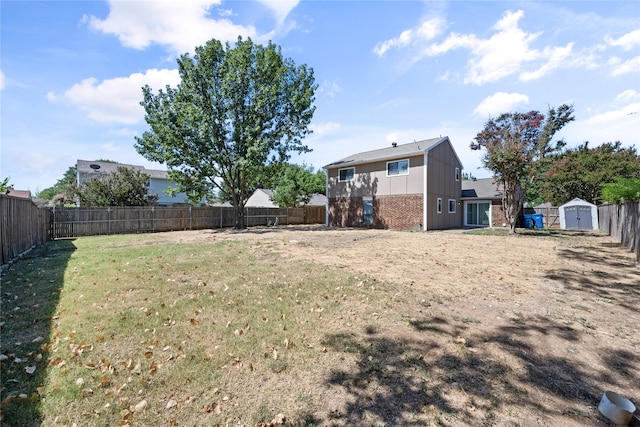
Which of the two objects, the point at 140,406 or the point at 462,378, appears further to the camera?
the point at 462,378

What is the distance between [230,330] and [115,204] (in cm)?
2127

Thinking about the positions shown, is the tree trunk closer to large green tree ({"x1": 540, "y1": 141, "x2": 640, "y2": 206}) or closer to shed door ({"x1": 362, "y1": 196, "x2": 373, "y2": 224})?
shed door ({"x1": 362, "y1": 196, "x2": 373, "y2": 224})

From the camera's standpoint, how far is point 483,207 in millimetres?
23344

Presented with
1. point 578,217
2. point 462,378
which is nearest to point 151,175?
point 462,378

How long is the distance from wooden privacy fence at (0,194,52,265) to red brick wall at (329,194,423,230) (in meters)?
16.9

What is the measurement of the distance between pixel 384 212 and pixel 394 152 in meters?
4.32

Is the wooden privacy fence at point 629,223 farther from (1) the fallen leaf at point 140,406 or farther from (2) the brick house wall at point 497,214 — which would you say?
(1) the fallen leaf at point 140,406

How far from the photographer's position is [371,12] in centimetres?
920

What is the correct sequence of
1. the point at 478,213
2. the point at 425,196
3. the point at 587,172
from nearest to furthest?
the point at 425,196, the point at 478,213, the point at 587,172

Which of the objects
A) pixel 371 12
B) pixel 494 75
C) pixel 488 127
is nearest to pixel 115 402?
pixel 371 12

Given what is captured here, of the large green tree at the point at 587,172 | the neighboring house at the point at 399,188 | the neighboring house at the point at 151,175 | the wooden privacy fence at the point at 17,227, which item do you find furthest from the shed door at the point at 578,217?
the neighboring house at the point at 151,175

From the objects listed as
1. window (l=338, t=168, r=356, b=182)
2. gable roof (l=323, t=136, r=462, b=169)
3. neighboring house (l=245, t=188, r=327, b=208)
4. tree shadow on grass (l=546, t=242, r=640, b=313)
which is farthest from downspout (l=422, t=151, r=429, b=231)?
neighboring house (l=245, t=188, r=327, b=208)

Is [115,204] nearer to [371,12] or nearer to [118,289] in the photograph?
[118,289]

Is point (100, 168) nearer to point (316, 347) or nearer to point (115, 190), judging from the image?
point (115, 190)
